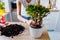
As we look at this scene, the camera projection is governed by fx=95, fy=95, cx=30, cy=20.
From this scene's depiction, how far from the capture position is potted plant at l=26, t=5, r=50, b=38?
2.88 ft

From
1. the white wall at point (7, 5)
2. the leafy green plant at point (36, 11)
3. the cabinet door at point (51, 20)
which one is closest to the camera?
the leafy green plant at point (36, 11)

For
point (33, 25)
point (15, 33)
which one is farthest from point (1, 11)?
point (33, 25)

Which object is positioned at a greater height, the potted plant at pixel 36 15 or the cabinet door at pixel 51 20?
the potted plant at pixel 36 15

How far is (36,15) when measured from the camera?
884 mm

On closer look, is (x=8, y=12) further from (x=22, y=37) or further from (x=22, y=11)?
(x=22, y=37)

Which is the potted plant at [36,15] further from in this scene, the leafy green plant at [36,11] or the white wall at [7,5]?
the white wall at [7,5]

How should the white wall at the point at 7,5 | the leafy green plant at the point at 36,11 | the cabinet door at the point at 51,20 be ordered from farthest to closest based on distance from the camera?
the cabinet door at the point at 51,20
the white wall at the point at 7,5
the leafy green plant at the point at 36,11

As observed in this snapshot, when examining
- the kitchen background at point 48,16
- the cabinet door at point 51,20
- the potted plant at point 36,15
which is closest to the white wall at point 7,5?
the kitchen background at point 48,16

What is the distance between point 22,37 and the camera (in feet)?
3.31

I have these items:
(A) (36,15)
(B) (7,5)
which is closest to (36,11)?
(A) (36,15)

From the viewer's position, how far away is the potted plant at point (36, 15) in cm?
88

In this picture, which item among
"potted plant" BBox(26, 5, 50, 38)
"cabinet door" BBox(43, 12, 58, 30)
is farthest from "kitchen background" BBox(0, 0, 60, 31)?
"potted plant" BBox(26, 5, 50, 38)

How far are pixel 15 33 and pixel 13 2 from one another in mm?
1969

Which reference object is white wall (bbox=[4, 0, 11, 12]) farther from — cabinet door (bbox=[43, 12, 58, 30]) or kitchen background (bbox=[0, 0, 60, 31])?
cabinet door (bbox=[43, 12, 58, 30])
